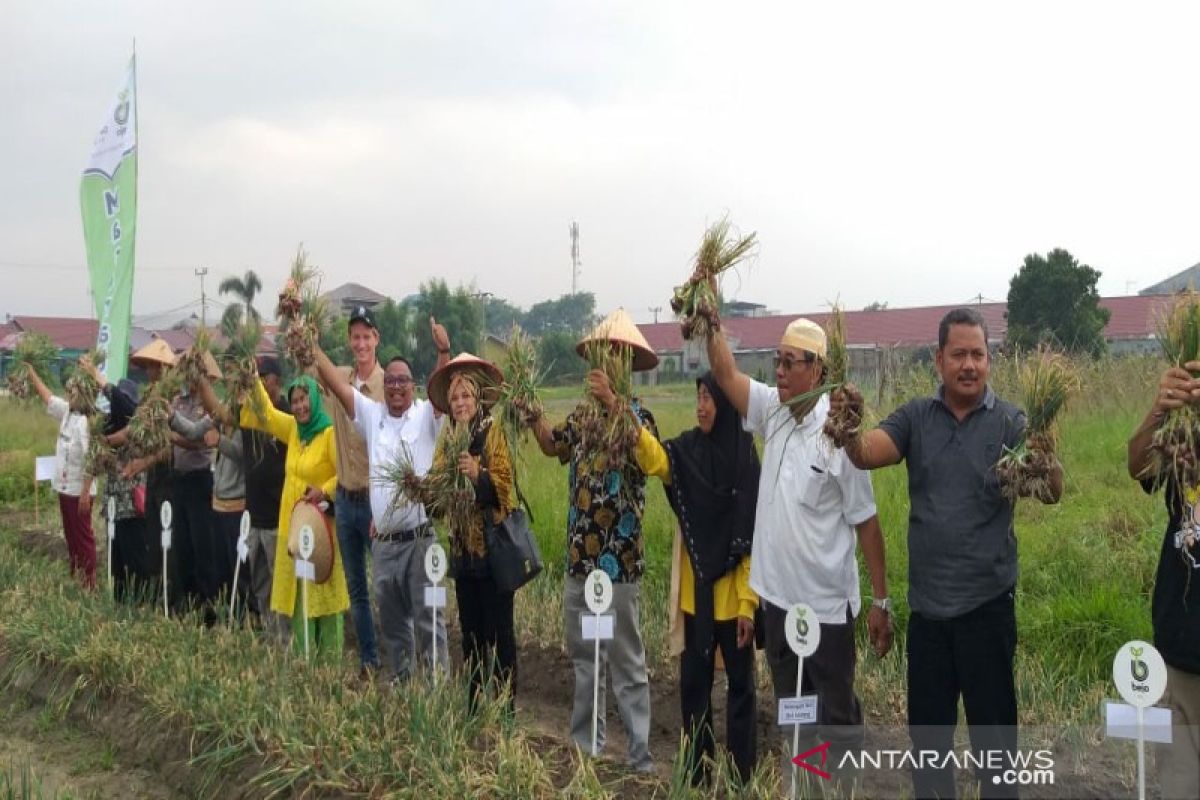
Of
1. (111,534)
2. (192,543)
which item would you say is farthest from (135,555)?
(192,543)

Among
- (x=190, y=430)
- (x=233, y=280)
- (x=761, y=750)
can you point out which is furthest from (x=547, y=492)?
(x=233, y=280)

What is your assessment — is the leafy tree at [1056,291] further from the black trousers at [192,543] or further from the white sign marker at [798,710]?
the white sign marker at [798,710]

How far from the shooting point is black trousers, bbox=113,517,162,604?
23.3ft

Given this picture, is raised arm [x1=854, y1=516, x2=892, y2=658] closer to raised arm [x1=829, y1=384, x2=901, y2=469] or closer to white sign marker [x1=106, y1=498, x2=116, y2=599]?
raised arm [x1=829, y1=384, x2=901, y2=469]

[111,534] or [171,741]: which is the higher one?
[111,534]

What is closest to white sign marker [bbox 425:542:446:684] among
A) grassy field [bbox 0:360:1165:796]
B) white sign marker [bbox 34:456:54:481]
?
grassy field [bbox 0:360:1165:796]

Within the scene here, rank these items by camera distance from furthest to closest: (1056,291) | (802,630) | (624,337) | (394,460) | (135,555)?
(1056,291)
(135,555)
(394,460)
(624,337)
(802,630)

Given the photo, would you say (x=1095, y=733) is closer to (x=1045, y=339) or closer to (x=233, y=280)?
(x=1045, y=339)

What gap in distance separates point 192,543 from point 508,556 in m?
3.33

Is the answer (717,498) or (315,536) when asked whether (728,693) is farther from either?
(315,536)

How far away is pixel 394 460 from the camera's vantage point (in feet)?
16.9

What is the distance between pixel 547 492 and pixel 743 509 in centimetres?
578

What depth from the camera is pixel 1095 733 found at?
4.41 m

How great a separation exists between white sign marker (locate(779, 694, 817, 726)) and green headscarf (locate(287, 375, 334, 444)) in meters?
3.27
